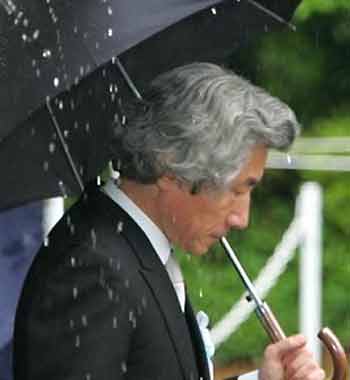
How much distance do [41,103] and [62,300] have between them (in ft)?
1.38

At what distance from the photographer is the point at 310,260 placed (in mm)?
6246

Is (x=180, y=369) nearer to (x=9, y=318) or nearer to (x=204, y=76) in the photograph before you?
(x=204, y=76)

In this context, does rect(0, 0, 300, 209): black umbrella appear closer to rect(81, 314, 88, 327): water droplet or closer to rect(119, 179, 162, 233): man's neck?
rect(119, 179, 162, 233): man's neck

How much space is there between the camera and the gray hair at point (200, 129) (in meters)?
3.30

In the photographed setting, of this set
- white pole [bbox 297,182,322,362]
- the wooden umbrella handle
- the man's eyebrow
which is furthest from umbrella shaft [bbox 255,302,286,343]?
white pole [bbox 297,182,322,362]

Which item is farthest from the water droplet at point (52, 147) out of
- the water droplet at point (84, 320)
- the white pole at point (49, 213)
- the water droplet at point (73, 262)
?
the white pole at point (49, 213)

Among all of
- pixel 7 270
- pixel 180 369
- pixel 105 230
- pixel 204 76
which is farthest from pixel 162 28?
pixel 7 270

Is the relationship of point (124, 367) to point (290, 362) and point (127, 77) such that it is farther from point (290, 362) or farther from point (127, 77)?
point (127, 77)

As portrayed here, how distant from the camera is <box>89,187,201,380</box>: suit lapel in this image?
332cm

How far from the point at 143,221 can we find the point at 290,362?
1.54ft

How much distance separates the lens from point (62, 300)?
3.21 meters

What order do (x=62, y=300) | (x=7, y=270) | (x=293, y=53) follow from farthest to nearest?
(x=293, y=53)
(x=7, y=270)
(x=62, y=300)

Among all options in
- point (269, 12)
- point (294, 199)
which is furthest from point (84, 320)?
point (294, 199)

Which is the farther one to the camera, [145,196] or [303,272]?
[303,272]
